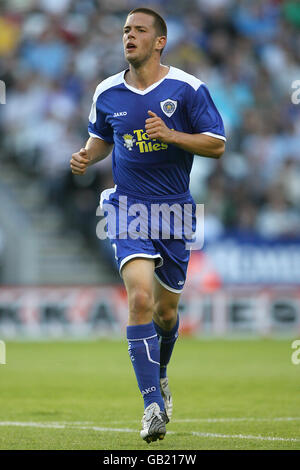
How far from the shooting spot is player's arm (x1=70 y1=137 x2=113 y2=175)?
670 cm

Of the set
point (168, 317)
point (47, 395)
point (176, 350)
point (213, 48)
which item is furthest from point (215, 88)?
point (168, 317)

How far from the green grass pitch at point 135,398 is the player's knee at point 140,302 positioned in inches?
32.3

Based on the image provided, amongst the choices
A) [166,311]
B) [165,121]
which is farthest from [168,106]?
[166,311]

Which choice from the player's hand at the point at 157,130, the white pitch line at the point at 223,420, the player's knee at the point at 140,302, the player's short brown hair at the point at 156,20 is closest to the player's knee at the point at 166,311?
the white pitch line at the point at 223,420

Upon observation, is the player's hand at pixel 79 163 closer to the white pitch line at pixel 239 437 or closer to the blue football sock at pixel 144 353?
the blue football sock at pixel 144 353

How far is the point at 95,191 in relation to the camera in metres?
17.5

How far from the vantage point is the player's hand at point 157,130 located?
623cm

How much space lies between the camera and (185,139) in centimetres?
640

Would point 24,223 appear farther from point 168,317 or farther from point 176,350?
point 168,317

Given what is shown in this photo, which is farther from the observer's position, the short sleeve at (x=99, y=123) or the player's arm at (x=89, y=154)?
the short sleeve at (x=99, y=123)

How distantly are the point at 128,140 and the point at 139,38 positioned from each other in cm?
70

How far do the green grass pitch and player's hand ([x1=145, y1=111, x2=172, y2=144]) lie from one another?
76.4 inches

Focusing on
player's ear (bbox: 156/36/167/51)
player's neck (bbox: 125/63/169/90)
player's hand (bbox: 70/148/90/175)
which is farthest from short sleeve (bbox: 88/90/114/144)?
player's ear (bbox: 156/36/167/51)

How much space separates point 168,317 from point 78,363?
5.21m
